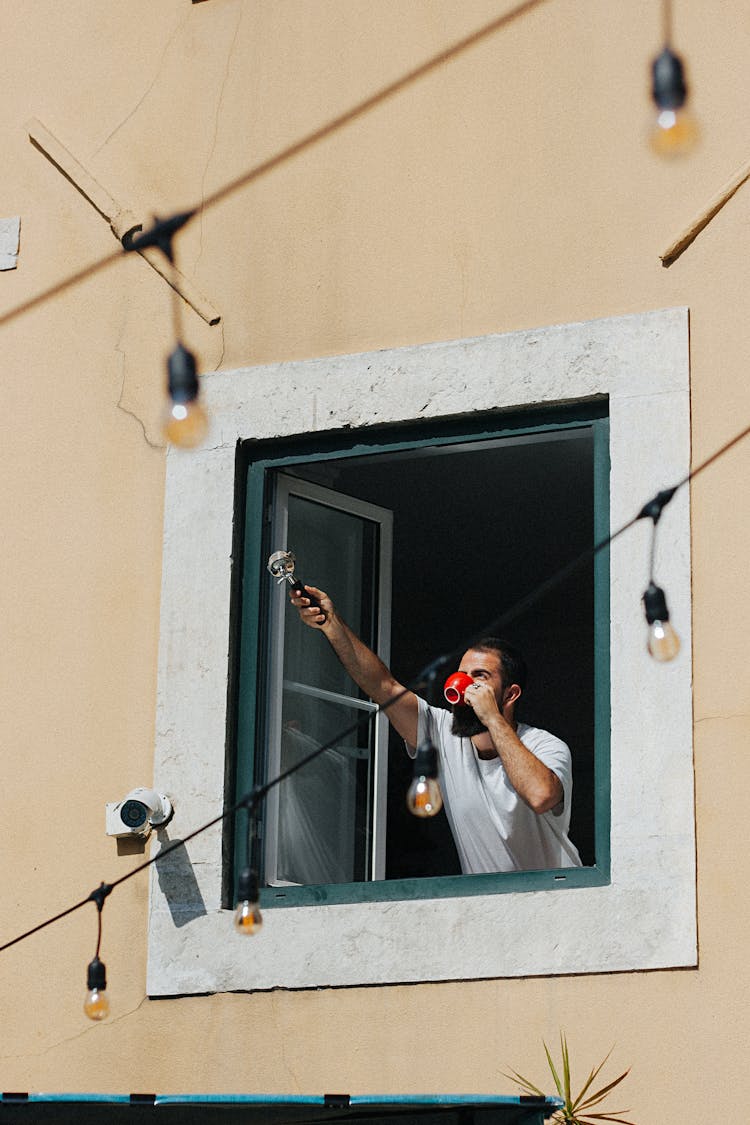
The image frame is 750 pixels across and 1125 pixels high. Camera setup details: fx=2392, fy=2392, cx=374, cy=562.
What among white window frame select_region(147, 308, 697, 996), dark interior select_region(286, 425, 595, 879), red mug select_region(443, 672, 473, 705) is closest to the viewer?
white window frame select_region(147, 308, 697, 996)

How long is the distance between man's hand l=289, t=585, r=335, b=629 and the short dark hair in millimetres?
738

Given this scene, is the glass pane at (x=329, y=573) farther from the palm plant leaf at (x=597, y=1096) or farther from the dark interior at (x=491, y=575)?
the palm plant leaf at (x=597, y=1096)

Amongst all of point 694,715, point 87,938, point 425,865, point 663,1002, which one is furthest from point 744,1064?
point 425,865

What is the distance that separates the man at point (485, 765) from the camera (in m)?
6.79

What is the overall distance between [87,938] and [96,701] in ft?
2.31

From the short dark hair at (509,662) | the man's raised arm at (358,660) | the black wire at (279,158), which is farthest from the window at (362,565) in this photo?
the black wire at (279,158)

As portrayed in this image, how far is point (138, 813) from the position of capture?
6699mm

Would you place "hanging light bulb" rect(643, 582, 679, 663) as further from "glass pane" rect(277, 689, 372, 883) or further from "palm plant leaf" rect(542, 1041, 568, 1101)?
"glass pane" rect(277, 689, 372, 883)

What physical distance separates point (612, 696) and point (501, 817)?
2.31ft

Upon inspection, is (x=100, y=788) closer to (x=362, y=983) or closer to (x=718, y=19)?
(x=362, y=983)

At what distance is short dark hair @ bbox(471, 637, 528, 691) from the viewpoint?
743 centimetres

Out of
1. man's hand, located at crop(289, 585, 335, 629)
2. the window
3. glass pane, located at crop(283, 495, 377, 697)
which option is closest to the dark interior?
the window

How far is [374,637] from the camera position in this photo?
7449 millimetres

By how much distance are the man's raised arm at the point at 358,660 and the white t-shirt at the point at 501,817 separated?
19 cm
